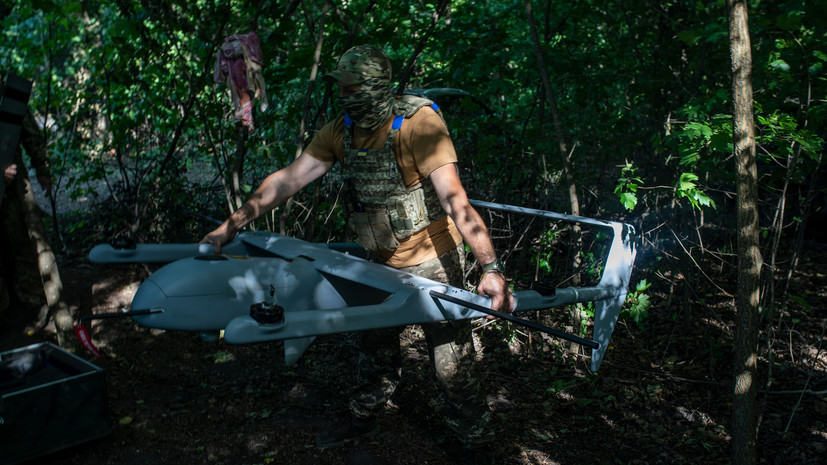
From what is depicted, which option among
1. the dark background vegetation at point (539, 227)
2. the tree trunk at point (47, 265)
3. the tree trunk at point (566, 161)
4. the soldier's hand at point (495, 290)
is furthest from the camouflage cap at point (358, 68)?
the tree trunk at point (47, 265)

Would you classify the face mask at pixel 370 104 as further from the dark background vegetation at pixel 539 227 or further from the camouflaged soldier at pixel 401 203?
the dark background vegetation at pixel 539 227

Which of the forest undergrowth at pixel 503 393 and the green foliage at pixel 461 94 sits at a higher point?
the green foliage at pixel 461 94

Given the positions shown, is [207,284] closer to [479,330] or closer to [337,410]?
[337,410]

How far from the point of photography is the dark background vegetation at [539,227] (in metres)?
3.61

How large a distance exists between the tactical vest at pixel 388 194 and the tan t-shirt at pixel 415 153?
4 centimetres

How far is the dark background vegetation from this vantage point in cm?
361

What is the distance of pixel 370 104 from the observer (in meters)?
2.83

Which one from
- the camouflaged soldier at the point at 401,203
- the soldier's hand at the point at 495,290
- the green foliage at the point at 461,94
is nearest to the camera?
the soldier's hand at the point at 495,290

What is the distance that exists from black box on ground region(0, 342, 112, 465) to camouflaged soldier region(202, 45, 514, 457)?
1.18 metres

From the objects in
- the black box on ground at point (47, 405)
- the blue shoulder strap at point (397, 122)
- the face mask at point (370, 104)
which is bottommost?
the black box on ground at point (47, 405)

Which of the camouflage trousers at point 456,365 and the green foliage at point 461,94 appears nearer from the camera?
the camouflage trousers at point 456,365

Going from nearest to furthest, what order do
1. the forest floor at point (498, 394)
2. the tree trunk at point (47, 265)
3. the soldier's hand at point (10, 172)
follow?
1. the forest floor at point (498, 394)
2. the soldier's hand at point (10, 172)
3. the tree trunk at point (47, 265)

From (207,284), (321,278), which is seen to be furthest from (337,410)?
(207,284)

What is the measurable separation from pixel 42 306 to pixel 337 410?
272 centimetres
